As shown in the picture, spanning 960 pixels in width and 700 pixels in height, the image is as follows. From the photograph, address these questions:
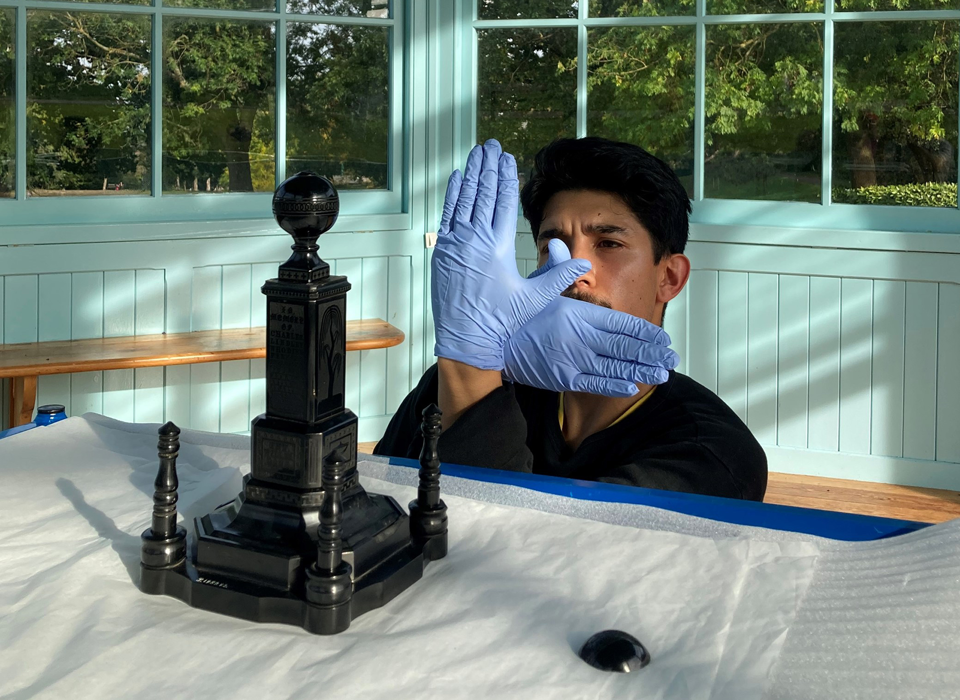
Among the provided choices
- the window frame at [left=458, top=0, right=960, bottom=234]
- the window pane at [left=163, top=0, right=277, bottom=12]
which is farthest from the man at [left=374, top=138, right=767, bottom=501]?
the window pane at [left=163, top=0, right=277, bottom=12]

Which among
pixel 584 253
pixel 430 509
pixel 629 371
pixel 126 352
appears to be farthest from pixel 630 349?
pixel 126 352

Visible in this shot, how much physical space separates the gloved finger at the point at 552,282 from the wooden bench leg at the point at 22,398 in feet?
6.59

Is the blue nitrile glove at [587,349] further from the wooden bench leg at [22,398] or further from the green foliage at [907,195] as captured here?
the green foliage at [907,195]

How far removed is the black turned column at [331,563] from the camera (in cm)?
64

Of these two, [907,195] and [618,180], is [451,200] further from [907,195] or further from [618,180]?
[907,195]

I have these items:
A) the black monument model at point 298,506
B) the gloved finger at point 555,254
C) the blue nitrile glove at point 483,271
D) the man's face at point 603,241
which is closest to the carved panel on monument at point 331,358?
the black monument model at point 298,506

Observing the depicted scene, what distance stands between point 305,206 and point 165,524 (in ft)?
0.78

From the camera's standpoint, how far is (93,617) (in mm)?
660

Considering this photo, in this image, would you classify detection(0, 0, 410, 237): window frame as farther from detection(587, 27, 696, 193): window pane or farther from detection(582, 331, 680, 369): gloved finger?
detection(582, 331, 680, 369): gloved finger

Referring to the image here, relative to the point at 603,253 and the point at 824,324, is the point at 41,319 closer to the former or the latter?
the point at 603,253

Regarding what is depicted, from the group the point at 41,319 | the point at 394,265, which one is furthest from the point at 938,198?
the point at 41,319

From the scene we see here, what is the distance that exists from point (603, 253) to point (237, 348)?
1.87 m

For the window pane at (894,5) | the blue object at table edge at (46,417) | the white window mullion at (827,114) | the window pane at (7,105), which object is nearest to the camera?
the blue object at table edge at (46,417)

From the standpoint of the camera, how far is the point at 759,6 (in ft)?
11.1
